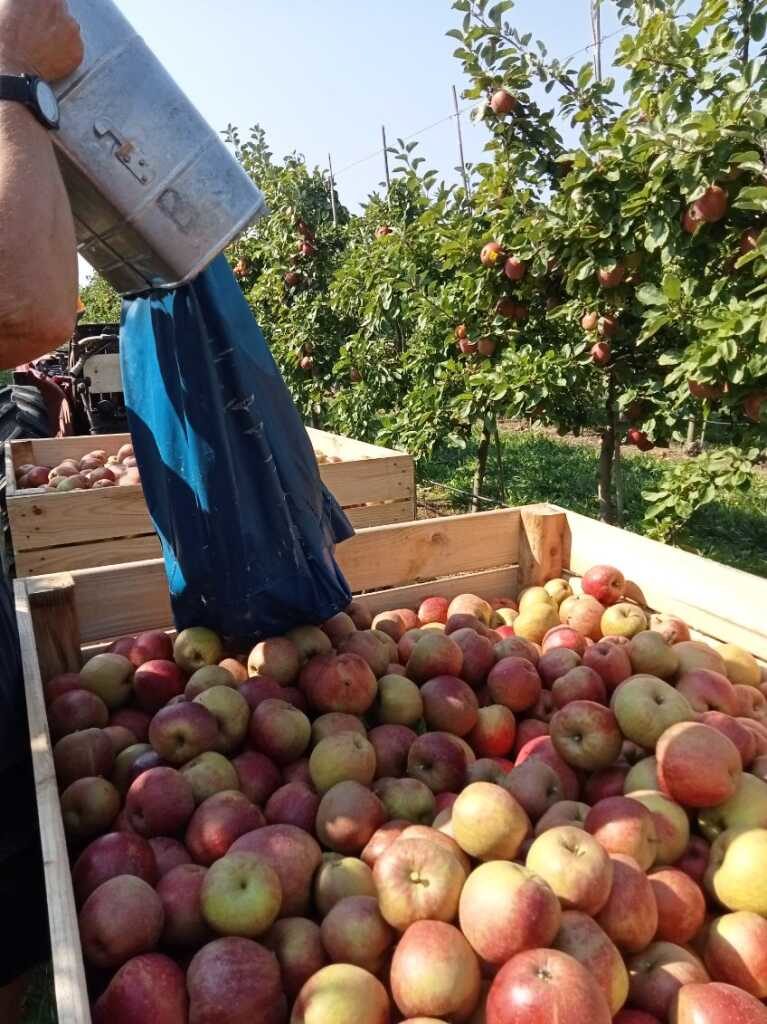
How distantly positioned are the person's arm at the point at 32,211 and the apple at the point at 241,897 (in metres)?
1.00

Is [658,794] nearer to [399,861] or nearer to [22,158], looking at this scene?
[399,861]

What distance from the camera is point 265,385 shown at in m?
2.27

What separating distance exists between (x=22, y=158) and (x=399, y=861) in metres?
1.44

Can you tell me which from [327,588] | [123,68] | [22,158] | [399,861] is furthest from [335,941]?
[123,68]

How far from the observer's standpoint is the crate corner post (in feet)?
10.1

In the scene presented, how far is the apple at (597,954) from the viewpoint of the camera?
3.85ft

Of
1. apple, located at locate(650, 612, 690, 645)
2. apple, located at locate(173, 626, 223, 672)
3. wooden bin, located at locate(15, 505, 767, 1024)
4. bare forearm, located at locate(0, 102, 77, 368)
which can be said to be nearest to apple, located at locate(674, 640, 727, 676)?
apple, located at locate(650, 612, 690, 645)

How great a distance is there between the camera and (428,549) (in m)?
3.04

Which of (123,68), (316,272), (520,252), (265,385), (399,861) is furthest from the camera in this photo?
(316,272)

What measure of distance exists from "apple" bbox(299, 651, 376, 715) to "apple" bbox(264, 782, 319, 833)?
0.31 m

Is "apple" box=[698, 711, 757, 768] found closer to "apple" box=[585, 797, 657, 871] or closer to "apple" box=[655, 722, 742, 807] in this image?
"apple" box=[655, 722, 742, 807]

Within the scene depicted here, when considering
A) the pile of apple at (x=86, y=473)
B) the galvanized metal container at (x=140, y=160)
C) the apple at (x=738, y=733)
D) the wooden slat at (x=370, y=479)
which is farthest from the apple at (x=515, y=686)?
the pile of apple at (x=86, y=473)

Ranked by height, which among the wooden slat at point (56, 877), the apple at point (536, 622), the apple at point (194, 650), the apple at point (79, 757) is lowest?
the apple at point (536, 622)

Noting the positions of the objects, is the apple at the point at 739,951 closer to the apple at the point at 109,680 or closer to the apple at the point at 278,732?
the apple at the point at 278,732
